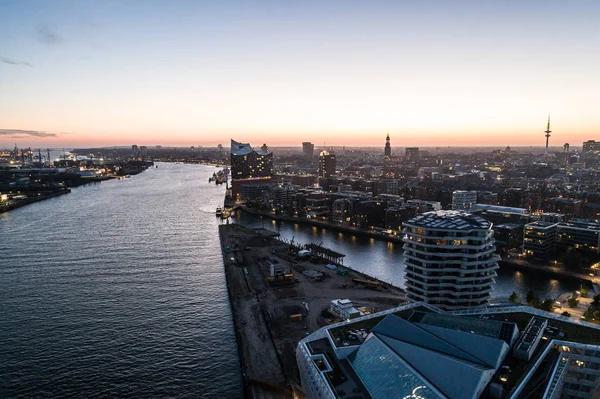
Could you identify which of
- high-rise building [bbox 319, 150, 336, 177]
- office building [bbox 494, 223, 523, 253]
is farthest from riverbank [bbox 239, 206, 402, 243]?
high-rise building [bbox 319, 150, 336, 177]

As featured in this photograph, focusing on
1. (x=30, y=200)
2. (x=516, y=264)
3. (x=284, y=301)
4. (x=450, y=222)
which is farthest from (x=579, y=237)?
(x=30, y=200)

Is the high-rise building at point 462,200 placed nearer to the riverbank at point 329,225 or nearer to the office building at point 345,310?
the riverbank at point 329,225

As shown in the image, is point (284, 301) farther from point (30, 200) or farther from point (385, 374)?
point (30, 200)

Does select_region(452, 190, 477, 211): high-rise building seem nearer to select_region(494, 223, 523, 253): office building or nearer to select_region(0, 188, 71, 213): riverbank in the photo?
select_region(494, 223, 523, 253): office building

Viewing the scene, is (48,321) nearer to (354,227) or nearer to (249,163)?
(354,227)

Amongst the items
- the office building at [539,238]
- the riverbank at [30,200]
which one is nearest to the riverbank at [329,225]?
the office building at [539,238]

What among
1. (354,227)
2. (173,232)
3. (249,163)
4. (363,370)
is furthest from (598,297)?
(249,163)

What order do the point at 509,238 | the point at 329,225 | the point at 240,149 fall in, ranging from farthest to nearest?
the point at 240,149
the point at 329,225
the point at 509,238

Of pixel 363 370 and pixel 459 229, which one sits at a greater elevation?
pixel 459 229
